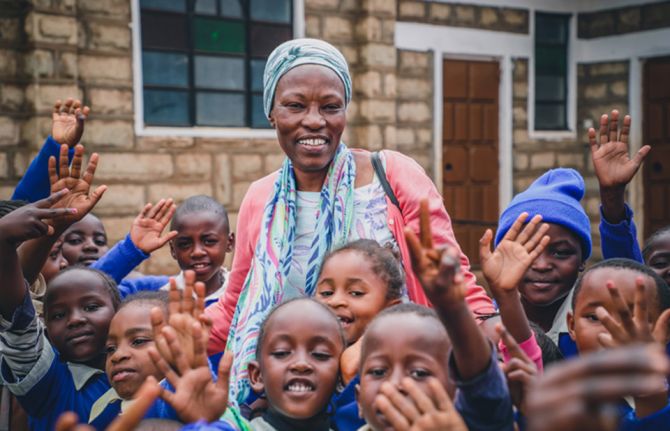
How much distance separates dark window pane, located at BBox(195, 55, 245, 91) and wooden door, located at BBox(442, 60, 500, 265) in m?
2.56

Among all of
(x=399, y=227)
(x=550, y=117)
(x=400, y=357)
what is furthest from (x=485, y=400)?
(x=550, y=117)

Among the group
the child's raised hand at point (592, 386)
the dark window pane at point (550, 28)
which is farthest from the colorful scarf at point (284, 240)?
the dark window pane at point (550, 28)

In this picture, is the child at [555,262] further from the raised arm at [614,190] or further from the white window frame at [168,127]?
the white window frame at [168,127]

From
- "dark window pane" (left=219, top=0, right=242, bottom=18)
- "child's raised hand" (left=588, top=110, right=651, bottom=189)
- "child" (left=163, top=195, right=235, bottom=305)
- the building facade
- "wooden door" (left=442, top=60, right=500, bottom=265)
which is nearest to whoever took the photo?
"child's raised hand" (left=588, top=110, right=651, bottom=189)

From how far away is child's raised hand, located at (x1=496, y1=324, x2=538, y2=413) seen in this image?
1794 millimetres

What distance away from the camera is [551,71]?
29.5 feet

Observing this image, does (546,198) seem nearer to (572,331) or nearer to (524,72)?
(572,331)

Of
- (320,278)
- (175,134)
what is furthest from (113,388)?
(175,134)

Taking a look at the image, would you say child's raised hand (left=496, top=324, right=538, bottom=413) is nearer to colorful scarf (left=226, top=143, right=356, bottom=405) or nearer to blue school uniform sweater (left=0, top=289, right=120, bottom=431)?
colorful scarf (left=226, top=143, right=356, bottom=405)

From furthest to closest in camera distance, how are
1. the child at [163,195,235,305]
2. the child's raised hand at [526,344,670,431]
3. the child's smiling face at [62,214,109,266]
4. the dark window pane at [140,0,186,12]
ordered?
the dark window pane at [140,0,186,12], the child's smiling face at [62,214,109,266], the child at [163,195,235,305], the child's raised hand at [526,344,670,431]

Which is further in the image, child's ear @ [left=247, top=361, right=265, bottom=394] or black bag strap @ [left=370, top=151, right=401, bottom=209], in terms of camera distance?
black bag strap @ [left=370, top=151, right=401, bottom=209]

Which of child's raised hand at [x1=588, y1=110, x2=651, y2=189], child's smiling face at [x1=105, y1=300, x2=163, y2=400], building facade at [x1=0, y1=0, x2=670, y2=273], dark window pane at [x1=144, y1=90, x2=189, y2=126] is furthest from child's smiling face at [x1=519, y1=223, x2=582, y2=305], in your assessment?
dark window pane at [x1=144, y1=90, x2=189, y2=126]

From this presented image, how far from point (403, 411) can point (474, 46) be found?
7.40m

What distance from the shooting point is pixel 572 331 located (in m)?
2.41
